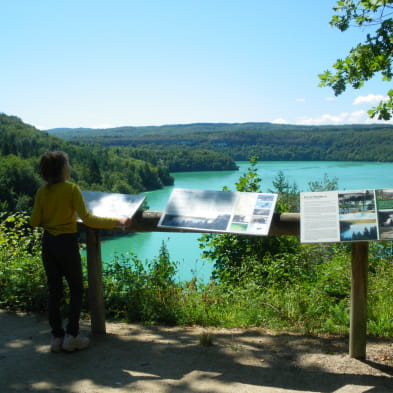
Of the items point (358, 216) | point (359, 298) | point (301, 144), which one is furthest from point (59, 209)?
point (301, 144)

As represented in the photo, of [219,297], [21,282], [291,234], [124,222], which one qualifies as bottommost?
[219,297]

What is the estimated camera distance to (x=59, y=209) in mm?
2635

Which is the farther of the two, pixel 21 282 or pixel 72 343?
pixel 21 282

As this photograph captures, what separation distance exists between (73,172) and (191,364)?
169ft

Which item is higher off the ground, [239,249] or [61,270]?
[61,270]

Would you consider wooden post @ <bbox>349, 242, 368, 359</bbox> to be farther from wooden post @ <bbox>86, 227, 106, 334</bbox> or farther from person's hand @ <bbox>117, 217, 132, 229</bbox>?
wooden post @ <bbox>86, 227, 106, 334</bbox>

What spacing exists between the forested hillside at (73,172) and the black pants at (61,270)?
1347 inches

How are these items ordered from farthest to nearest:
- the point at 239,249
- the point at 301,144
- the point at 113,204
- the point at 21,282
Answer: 1. the point at 301,144
2. the point at 239,249
3. the point at 21,282
4. the point at 113,204

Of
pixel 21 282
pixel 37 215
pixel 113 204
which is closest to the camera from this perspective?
pixel 37 215

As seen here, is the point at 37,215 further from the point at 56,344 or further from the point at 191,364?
the point at 191,364

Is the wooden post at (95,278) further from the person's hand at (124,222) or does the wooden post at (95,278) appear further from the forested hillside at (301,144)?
the forested hillside at (301,144)

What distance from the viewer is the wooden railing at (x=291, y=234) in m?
2.54

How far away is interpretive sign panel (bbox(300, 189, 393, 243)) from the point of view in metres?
2.36

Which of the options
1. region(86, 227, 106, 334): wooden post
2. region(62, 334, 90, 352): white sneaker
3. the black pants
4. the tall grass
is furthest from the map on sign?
the tall grass
